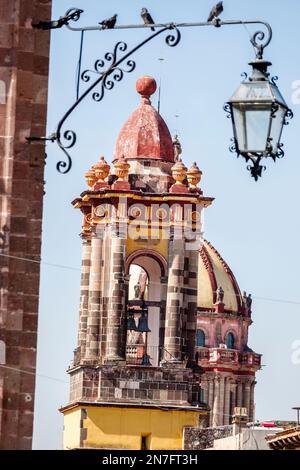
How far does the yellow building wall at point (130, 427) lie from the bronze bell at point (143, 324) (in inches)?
82.0

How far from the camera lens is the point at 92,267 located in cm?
5944

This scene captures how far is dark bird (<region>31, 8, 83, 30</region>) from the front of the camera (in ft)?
61.1

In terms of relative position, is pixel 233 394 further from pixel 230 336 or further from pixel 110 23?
pixel 110 23

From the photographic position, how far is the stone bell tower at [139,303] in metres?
58.2

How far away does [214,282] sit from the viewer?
8888cm

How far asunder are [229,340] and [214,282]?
2.32 m

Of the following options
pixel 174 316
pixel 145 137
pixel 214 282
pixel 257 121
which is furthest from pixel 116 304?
pixel 257 121

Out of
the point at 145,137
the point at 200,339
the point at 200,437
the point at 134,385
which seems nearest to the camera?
the point at 200,437

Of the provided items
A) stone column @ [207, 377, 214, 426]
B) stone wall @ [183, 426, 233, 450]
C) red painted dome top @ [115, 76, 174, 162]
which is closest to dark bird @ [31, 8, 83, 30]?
stone wall @ [183, 426, 233, 450]

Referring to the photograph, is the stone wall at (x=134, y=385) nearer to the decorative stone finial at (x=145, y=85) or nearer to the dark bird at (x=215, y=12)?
the decorative stone finial at (x=145, y=85)

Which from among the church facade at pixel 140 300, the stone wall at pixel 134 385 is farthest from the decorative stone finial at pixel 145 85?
the stone wall at pixel 134 385

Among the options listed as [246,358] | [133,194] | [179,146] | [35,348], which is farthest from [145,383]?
[35,348]

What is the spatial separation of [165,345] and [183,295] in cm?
135

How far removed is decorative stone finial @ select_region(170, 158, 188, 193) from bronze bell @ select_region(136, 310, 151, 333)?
10.7ft
